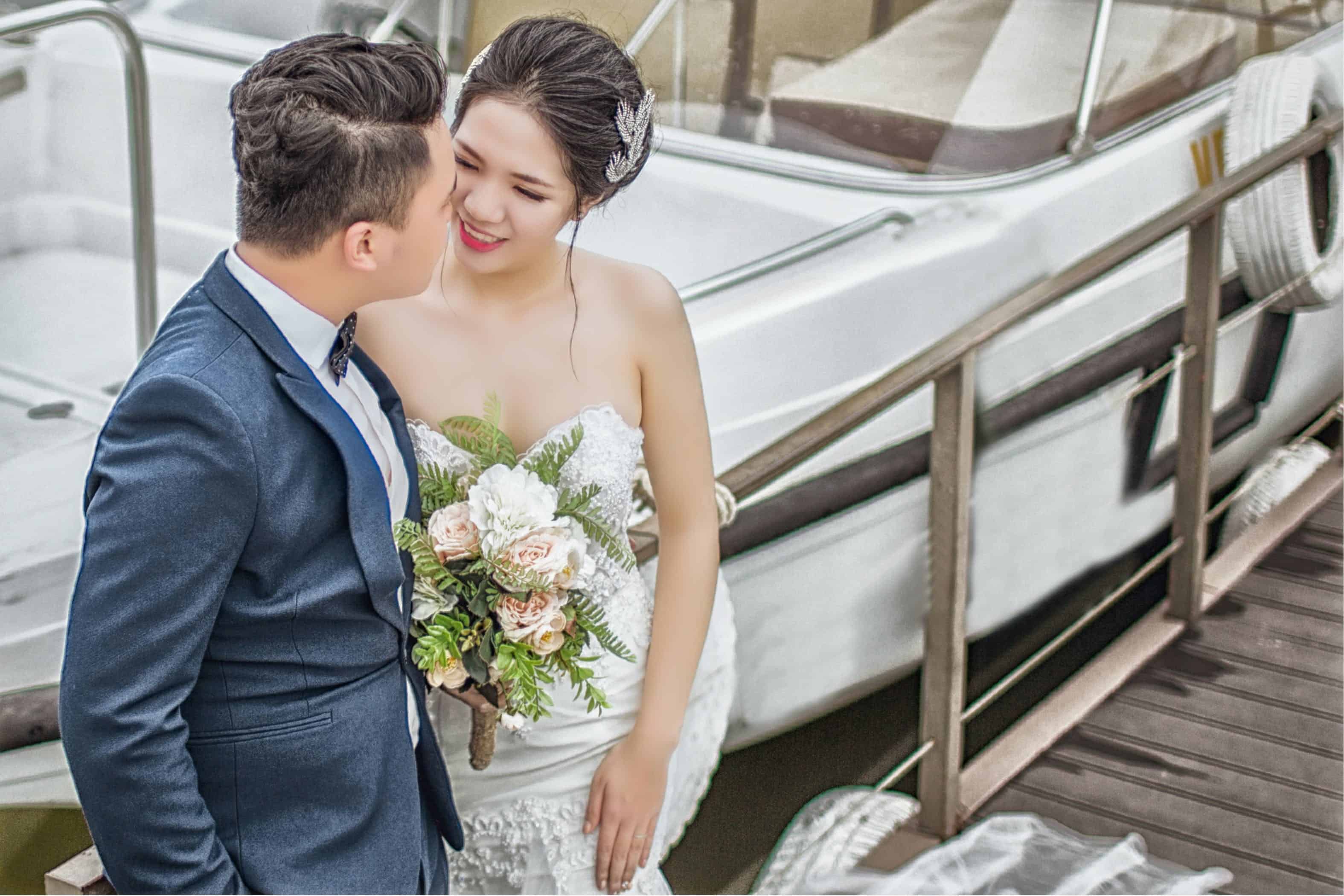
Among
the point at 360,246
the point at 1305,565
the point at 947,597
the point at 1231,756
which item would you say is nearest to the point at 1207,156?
the point at 1305,565

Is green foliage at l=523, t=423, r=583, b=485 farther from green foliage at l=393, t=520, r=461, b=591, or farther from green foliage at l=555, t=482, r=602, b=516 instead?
green foliage at l=393, t=520, r=461, b=591

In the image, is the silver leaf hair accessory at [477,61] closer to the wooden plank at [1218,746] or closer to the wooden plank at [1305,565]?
the wooden plank at [1218,746]

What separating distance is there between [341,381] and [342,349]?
0.10 ft

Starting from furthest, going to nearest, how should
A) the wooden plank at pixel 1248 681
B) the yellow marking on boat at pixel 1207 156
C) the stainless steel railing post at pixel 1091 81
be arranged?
1. the yellow marking on boat at pixel 1207 156
2. the stainless steel railing post at pixel 1091 81
3. the wooden plank at pixel 1248 681

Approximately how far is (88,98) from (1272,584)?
98.1 inches

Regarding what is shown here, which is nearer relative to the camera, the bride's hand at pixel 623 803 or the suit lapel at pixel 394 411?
the suit lapel at pixel 394 411

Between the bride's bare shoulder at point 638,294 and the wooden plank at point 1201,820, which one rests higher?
the bride's bare shoulder at point 638,294

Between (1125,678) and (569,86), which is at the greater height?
(569,86)

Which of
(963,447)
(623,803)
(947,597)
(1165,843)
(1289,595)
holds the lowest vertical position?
(1165,843)

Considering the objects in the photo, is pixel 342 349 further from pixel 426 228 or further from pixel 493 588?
pixel 493 588

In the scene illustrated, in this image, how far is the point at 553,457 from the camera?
4.01 ft

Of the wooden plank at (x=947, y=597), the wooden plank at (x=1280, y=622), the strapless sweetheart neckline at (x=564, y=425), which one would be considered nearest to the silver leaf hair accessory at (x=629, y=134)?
the strapless sweetheart neckline at (x=564, y=425)

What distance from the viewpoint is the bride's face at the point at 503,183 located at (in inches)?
47.6

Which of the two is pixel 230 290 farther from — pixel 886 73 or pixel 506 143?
pixel 886 73
